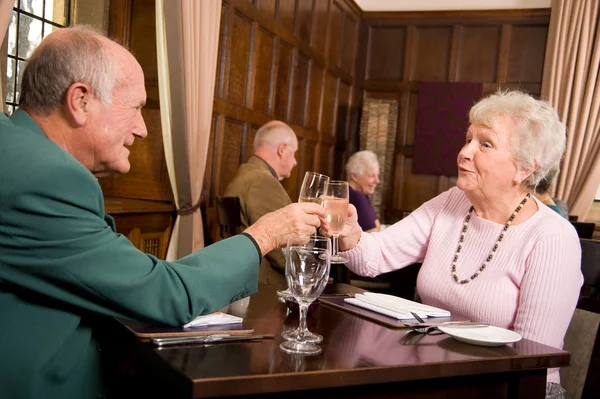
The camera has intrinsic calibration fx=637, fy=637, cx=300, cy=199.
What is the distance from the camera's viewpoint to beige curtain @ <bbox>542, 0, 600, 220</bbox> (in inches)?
269

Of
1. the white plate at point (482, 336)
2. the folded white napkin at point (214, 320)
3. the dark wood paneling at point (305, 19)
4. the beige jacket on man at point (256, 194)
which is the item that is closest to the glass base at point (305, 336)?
the folded white napkin at point (214, 320)

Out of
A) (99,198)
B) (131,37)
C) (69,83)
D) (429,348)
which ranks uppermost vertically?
(131,37)

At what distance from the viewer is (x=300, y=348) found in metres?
1.25

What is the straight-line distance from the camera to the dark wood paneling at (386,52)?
7699mm

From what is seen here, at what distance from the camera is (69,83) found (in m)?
1.39

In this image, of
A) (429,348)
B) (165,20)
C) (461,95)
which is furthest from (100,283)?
(461,95)

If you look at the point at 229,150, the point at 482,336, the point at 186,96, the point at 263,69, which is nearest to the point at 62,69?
the point at 482,336

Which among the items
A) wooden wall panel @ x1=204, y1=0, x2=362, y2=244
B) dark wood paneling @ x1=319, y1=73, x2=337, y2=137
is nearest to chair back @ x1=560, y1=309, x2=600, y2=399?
wooden wall panel @ x1=204, y1=0, x2=362, y2=244

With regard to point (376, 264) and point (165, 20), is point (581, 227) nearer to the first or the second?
point (376, 264)

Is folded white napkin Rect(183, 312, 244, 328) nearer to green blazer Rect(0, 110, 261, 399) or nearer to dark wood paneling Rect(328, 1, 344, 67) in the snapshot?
green blazer Rect(0, 110, 261, 399)

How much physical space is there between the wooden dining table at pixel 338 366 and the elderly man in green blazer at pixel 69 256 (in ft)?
0.32

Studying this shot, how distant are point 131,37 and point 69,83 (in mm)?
3001

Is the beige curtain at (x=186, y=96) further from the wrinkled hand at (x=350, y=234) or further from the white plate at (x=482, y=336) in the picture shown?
the white plate at (x=482, y=336)

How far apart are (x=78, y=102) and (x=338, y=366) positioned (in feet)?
2.62
